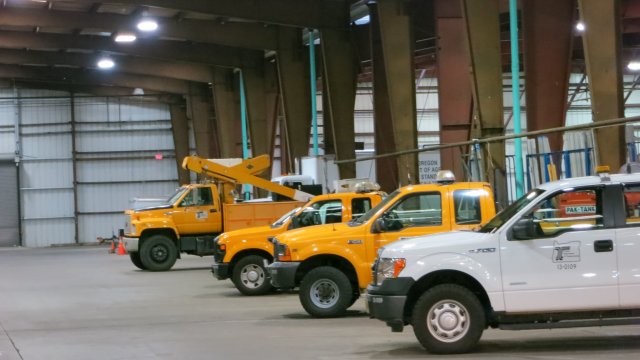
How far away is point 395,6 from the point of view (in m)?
25.0

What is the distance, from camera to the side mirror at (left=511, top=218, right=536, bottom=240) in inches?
376

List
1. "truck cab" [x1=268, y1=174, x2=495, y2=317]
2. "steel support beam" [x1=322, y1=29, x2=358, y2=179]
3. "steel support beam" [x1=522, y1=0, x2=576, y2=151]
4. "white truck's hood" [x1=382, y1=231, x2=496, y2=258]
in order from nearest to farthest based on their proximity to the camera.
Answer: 1. "white truck's hood" [x1=382, y1=231, x2=496, y2=258]
2. "truck cab" [x1=268, y1=174, x2=495, y2=317]
3. "steel support beam" [x1=522, y1=0, x2=576, y2=151]
4. "steel support beam" [x1=322, y1=29, x2=358, y2=179]

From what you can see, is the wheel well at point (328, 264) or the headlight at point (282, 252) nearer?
the wheel well at point (328, 264)

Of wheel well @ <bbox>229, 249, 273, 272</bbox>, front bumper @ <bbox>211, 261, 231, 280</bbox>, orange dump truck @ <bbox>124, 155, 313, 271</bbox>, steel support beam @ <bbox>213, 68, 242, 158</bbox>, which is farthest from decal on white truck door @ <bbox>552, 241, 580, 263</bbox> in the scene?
steel support beam @ <bbox>213, 68, 242, 158</bbox>

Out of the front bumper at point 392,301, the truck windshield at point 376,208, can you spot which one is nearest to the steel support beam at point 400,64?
the truck windshield at point 376,208

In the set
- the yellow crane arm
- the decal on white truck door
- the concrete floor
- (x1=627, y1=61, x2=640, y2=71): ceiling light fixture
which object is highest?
(x1=627, y1=61, x2=640, y2=71): ceiling light fixture

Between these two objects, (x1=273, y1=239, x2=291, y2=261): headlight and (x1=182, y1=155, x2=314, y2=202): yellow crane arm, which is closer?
(x1=273, y1=239, x2=291, y2=261): headlight

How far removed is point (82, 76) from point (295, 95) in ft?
65.7

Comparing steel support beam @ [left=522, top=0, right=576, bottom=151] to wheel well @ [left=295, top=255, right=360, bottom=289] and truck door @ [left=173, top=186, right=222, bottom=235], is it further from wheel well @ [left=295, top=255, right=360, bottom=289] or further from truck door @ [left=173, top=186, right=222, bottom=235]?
truck door @ [left=173, top=186, right=222, bottom=235]

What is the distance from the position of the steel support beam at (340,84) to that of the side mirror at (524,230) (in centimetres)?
2041

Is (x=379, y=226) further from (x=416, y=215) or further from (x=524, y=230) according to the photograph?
(x=524, y=230)

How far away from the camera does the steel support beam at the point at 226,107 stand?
1742 inches

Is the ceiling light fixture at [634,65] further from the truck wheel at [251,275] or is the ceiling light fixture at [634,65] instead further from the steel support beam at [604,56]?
the truck wheel at [251,275]

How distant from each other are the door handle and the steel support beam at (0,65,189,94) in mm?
42258
